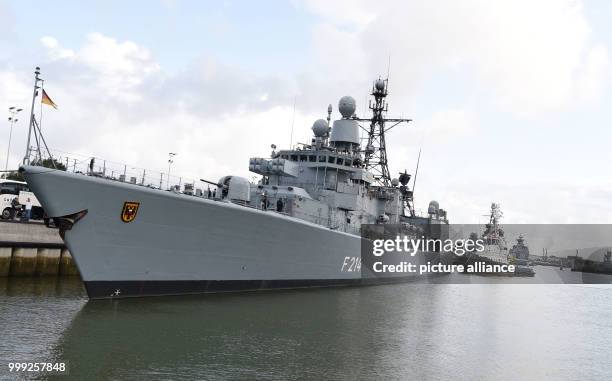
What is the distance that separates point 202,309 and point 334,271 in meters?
8.50

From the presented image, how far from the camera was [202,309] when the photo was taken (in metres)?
13.9

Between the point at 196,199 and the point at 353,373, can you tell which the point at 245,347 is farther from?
the point at 196,199

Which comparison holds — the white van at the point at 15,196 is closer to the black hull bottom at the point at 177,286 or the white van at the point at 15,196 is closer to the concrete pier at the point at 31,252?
the concrete pier at the point at 31,252

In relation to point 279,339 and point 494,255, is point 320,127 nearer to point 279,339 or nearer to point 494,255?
point 279,339

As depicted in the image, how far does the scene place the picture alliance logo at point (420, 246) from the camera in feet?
83.3

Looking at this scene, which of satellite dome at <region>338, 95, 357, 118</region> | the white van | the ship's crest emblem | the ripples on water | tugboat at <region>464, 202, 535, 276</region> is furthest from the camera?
tugboat at <region>464, 202, 535, 276</region>

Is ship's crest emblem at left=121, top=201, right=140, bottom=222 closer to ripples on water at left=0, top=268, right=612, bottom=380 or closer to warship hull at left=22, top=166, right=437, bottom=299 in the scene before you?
warship hull at left=22, top=166, right=437, bottom=299

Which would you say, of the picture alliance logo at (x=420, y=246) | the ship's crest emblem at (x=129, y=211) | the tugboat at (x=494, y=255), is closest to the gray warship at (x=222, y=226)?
the ship's crest emblem at (x=129, y=211)

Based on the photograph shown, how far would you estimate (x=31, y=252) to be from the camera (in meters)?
19.0

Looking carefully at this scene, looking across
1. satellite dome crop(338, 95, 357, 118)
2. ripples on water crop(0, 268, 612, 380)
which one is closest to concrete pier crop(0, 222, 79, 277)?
ripples on water crop(0, 268, 612, 380)

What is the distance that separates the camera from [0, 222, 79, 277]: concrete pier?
59.7 feet

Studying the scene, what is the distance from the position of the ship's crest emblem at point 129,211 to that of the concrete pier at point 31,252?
7.74 metres

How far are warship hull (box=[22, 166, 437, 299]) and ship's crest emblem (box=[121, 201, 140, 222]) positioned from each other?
0.04 metres

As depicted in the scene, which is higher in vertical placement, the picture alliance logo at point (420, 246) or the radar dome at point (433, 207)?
the radar dome at point (433, 207)
